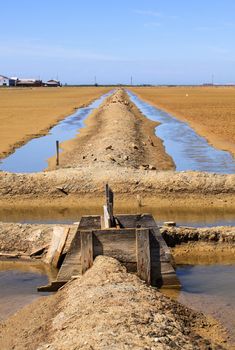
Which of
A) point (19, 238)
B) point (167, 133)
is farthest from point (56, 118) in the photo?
point (19, 238)

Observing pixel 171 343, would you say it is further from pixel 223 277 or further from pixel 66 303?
pixel 223 277

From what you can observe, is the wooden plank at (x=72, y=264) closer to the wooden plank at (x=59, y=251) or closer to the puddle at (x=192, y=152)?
the wooden plank at (x=59, y=251)

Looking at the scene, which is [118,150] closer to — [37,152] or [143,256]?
[37,152]

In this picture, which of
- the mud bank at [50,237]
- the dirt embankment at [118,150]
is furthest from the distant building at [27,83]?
the mud bank at [50,237]

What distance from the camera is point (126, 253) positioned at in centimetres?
1003

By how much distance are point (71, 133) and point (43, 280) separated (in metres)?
24.9

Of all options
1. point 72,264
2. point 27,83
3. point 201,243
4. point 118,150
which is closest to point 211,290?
point 72,264

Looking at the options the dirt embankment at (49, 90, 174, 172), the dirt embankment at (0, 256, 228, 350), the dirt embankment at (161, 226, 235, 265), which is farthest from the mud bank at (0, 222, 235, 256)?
the dirt embankment at (49, 90, 174, 172)

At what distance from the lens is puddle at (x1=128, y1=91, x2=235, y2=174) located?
73.1 ft

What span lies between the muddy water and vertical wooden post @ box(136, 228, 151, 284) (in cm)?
173

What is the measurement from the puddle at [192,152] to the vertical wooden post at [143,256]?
11419 millimetres

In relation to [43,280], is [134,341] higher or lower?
higher

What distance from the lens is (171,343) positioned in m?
6.58

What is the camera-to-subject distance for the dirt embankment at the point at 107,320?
6605 millimetres
